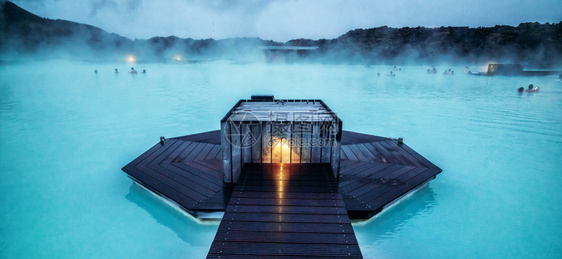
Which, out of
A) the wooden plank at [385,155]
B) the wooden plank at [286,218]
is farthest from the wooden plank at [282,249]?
the wooden plank at [385,155]

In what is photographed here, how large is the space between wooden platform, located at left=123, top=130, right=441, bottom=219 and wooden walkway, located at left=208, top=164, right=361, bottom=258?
2.33 ft

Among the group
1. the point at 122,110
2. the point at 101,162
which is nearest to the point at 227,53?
the point at 122,110

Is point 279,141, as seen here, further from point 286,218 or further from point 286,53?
point 286,53

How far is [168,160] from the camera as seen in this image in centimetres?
554

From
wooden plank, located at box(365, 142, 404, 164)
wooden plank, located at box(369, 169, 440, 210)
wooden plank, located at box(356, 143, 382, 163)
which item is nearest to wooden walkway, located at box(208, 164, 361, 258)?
wooden plank, located at box(369, 169, 440, 210)

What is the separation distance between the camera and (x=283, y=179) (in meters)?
3.82

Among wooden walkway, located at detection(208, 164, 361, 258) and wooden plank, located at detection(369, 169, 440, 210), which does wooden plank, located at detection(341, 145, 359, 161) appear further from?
wooden walkway, located at detection(208, 164, 361, 258)

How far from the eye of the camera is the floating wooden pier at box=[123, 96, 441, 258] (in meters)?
2.56

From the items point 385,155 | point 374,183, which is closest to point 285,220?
point 374,183

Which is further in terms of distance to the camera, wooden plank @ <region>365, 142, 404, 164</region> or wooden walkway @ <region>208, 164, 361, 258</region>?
wooden plank @ <region>365, 142, 404, 164</region>

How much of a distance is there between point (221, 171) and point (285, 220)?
7.94 ft

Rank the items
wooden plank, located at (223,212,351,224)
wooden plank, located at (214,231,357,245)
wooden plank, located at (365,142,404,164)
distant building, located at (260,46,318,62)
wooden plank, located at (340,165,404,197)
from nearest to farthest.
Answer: wooden plank, located at (214,231,357,245) → wooden plank, located at (223,212,351,224) → wooden plank, located at (340,165,404,197) → wooden plank, located at (365,142,404,164) → distant building, located at (260,46,318,62)

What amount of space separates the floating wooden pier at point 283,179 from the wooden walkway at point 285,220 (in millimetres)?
10

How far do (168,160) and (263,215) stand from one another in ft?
11.2
